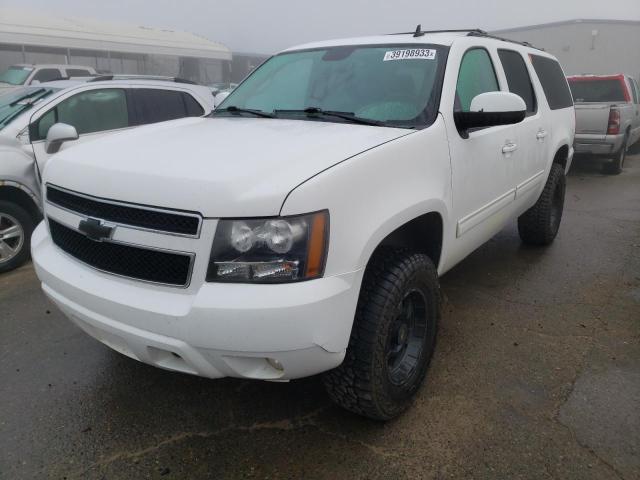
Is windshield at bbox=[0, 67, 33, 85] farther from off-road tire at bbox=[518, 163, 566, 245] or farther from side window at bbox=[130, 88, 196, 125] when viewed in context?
off-road tire at bbox=[518, 163, 566, 245]

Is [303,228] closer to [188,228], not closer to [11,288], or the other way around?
[188,228]

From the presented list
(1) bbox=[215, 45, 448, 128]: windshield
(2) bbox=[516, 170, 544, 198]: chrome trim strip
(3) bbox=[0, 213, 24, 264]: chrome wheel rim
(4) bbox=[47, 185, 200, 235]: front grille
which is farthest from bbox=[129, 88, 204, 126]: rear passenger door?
(2) bbox=[516, 170, 544, 198]: chrome trim strip

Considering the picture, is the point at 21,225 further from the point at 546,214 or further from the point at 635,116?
the point at 635,116

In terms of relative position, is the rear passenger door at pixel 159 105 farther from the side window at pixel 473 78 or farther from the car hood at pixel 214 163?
the side window at pixel 473 78

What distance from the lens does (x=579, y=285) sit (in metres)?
4.04

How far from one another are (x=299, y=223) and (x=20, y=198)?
152 inches

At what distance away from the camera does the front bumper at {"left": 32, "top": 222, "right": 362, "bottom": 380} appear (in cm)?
176

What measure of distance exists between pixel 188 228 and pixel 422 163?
118 cm

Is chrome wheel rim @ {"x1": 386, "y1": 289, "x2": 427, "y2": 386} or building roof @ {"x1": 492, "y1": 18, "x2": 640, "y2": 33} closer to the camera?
chrome wheel rim @ {"x1": 386, "y1": 289, "x2": 427, "y2": 386}

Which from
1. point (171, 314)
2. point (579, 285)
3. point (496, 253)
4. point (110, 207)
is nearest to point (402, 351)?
point (171, 314)

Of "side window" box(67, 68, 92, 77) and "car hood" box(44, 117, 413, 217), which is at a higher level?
"car hood" box(44, 117, 413, 217)

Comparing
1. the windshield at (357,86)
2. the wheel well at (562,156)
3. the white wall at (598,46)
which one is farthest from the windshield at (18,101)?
the white wall at (598,46)

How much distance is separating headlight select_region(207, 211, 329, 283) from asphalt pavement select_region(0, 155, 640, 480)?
912 mm

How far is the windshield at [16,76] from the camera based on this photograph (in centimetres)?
1370
